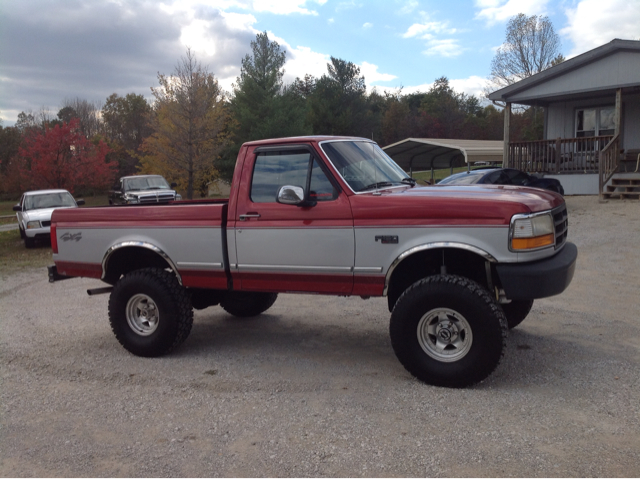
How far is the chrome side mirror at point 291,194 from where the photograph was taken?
4938 mm

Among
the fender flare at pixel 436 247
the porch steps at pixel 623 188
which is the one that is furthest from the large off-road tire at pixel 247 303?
the porch steps at pixel 623 188

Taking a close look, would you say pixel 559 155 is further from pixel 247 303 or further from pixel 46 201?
pixel 46 201

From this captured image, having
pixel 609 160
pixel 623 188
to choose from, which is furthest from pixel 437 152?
pixel 623 188

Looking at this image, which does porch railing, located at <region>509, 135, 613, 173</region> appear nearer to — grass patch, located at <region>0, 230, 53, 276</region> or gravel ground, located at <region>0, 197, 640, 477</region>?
gravel ground, located at <region>0, 197, 640, 477</region>

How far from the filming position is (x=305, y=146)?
5.36 m

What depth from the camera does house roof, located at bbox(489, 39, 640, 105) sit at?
17.4 metres

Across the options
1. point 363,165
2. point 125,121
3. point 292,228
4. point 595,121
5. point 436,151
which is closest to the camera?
point 292,228

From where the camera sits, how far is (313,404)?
4.50m

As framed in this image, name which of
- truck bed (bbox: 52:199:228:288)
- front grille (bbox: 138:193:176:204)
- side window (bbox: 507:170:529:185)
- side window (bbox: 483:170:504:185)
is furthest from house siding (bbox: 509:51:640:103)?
truck bed (bbox: 52:199:228:288)

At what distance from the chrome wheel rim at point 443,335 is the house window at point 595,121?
17.6 meters

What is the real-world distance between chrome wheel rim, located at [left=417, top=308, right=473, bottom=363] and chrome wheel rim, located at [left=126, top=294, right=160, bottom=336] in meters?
2.89

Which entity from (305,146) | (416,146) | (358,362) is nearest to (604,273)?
(358,362)

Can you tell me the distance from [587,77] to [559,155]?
8.60 feet

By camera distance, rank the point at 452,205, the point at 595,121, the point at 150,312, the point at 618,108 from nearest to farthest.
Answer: the point at 452,205, the point at 150,312, the point at 618,108, the point at 595,121
